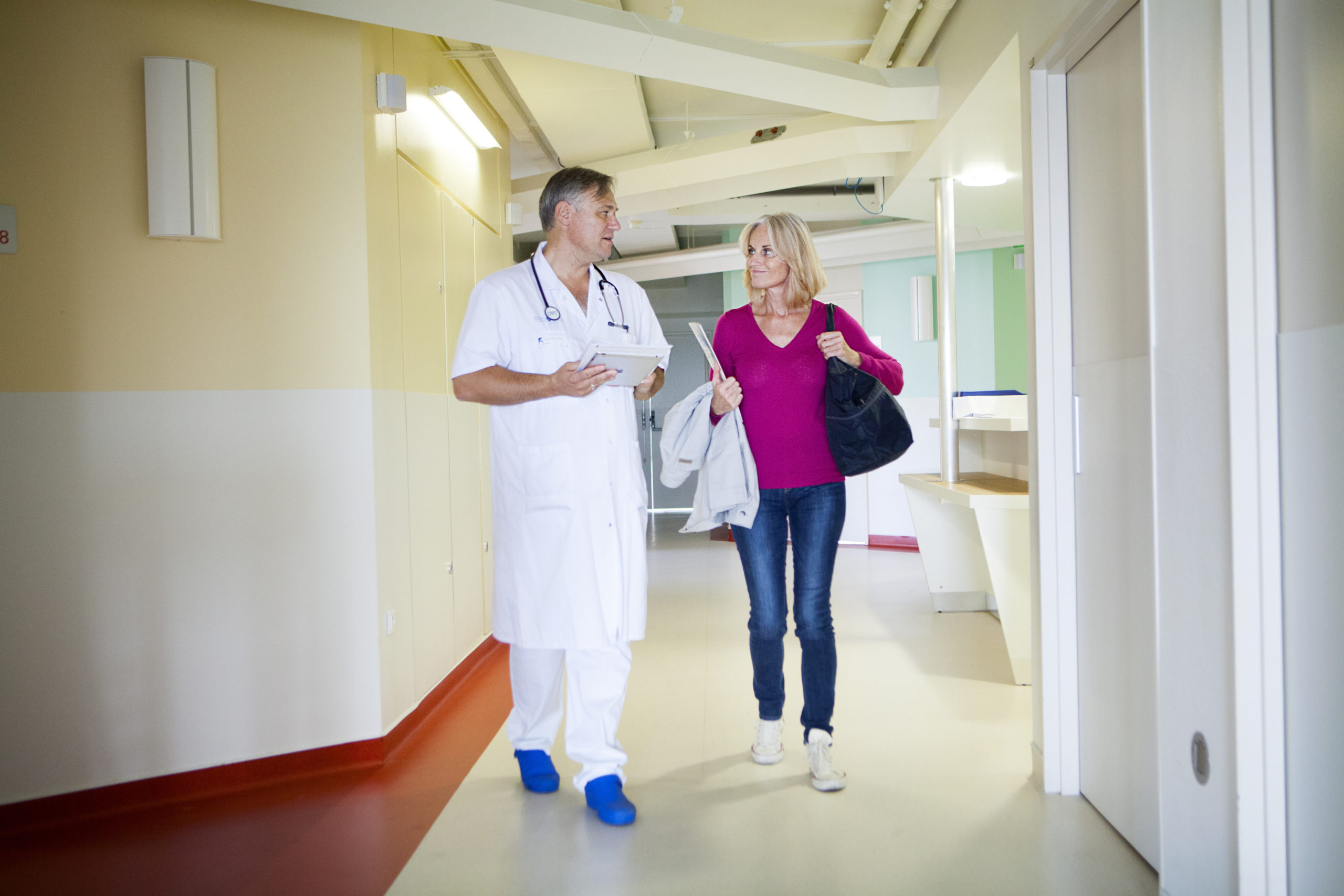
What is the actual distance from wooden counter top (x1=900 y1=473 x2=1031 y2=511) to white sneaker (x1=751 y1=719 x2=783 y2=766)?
3.74ft

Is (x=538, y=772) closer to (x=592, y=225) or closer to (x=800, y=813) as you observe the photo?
(x=800, y=813)

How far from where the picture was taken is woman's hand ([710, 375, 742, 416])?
239 centimetres

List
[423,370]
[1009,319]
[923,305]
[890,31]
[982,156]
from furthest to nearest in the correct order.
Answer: [1009,319]
[923,305]
[982,156]
[890,31]
[423,370]

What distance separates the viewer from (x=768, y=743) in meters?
2.64

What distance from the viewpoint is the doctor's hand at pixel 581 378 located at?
6.95 feet

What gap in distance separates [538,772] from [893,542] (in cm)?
536

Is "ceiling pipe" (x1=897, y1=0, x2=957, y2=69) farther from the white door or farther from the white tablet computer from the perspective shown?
the white tablet computer

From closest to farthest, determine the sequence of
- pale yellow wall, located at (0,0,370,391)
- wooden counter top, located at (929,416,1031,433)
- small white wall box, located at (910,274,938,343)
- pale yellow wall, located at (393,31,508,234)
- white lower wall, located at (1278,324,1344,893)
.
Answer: white lower wall, located at (1278,324,1344,893), pale yellow wall, located at (0,0,370,391), pale yellow wall, located at (393,31,508,234), wooden counter top, located at (929,416,1031,433), small white wall box, located at (910,274,938,343)

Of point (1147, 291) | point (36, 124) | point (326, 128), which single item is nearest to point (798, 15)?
point (326, 128)

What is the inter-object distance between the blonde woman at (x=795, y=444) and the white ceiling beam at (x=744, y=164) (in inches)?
84.3

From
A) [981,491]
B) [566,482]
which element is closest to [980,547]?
[981,491]

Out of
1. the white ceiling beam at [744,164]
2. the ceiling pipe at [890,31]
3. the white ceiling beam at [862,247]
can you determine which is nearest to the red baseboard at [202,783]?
the white ceiling beam at [744,164]

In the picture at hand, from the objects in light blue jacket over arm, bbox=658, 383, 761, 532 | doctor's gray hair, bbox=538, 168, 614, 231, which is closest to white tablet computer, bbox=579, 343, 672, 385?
light blue jacket over arm, bbox=658, 383, 761, 532

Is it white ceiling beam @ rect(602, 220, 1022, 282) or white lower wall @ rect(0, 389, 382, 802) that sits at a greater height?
white ceiling beam @ rect(602, 220, 1022, 282)
